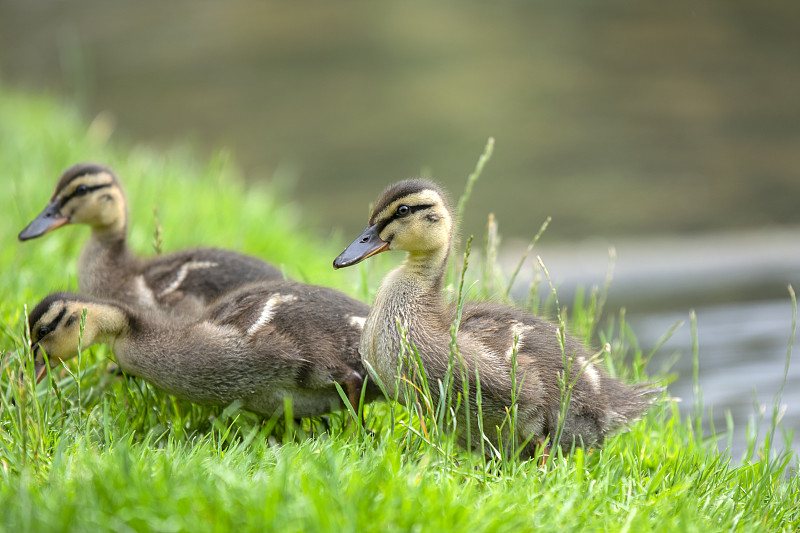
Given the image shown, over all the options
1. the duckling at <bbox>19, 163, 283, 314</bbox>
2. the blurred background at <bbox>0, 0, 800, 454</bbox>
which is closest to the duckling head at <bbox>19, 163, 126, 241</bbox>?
the duckling at <bbox>19, 163, 283, 314</bbox>

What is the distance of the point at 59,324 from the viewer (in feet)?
13.2

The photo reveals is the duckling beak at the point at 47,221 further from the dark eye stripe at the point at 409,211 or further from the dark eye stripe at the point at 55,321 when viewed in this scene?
the dark eye stripe at the point at 409,211

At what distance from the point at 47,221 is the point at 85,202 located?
0.76 ft

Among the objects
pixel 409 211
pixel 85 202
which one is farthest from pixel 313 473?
pixel 85 202

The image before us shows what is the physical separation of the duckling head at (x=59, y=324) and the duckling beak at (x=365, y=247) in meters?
1.13

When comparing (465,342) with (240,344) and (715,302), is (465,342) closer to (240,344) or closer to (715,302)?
(240,344)

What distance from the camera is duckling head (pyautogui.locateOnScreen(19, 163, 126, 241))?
5473mm

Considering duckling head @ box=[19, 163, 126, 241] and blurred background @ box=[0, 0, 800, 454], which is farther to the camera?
blurred background @ box=[0, 0, 800, 454]

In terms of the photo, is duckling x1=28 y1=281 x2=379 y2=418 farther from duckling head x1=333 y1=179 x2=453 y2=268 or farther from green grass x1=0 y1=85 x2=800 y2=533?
duckling head x1=333 y1=179 x2=453 y2=268

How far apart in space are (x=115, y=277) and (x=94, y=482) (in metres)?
2.56

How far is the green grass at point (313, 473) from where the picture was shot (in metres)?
2.81

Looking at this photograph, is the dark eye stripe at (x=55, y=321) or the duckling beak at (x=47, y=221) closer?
the dark eye stripe at (x=55, y=321)

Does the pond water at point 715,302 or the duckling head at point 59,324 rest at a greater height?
the duckling head at point 59,324

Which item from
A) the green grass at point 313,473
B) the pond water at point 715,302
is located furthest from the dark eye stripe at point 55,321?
the pond water at point 715,302
